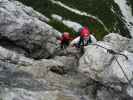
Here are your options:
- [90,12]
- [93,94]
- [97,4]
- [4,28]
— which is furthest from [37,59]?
[97,4]

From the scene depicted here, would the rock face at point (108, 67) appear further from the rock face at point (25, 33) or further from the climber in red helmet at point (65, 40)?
the rock face at point (25, 33)

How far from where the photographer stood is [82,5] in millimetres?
68562

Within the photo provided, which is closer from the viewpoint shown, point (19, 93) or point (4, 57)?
point (19, 93)

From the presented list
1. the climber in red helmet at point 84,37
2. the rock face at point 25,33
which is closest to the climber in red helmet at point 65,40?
the rock face at point 25,33

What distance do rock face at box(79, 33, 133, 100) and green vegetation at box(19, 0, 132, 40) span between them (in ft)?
90.0

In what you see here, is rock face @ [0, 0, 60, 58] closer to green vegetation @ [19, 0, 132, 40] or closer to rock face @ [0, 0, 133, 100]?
rock face @ [0, 0, 133, 100]

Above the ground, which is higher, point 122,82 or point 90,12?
point 90,12

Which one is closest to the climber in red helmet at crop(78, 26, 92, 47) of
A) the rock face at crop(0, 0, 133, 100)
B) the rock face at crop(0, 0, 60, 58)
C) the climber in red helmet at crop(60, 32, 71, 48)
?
the rock face at crop(0, 0, 133, 100)

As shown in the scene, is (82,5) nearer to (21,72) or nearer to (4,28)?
(4,28)

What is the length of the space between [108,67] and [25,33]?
28.5ft

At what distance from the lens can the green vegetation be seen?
60.8 metres

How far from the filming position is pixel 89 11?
2645 inches

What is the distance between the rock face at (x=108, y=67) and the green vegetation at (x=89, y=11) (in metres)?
27.4

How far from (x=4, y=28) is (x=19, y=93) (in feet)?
26.4
